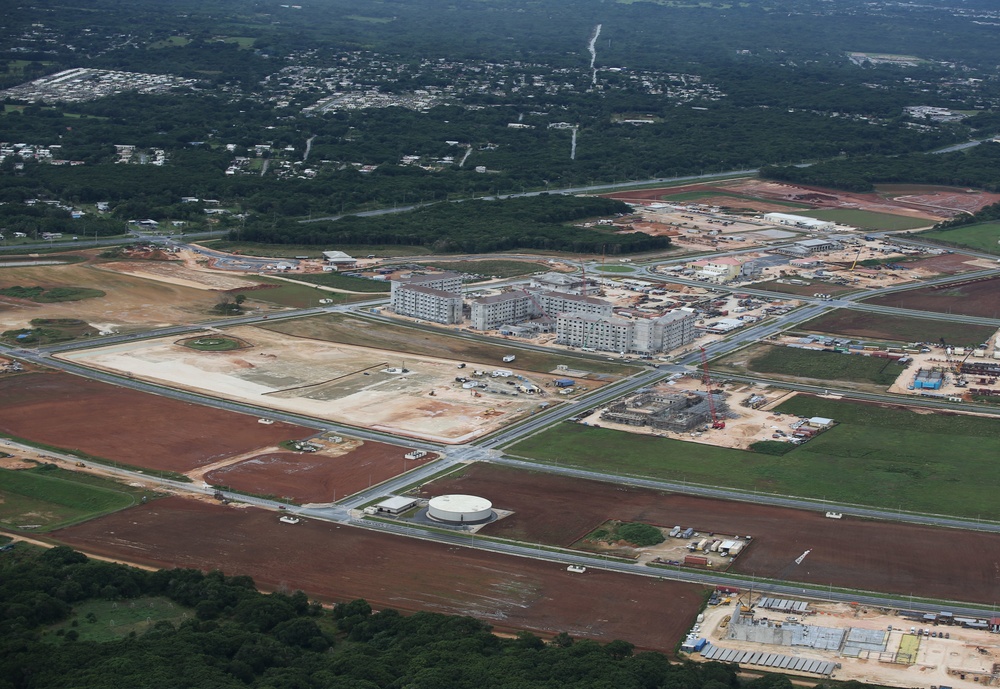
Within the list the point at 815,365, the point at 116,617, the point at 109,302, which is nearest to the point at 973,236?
the point at 815,365

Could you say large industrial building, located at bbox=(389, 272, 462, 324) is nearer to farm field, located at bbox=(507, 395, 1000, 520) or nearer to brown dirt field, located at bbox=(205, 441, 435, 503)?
farm field, located at bbox=(507, 395, 1000, 520)

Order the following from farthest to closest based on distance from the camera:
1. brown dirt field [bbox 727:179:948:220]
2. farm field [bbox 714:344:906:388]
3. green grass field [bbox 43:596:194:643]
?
brown dirt field [bbox 727:179:948:220], farm field [bbox 714:344:906:388], green grass field [bbox 43:596:194:643]

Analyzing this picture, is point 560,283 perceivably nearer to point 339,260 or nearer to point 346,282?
point 346,282

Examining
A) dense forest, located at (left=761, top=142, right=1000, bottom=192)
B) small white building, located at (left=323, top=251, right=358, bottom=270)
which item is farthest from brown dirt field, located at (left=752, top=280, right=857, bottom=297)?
dense forest, located at (left=761, top=142, right=1000, bottom=192)

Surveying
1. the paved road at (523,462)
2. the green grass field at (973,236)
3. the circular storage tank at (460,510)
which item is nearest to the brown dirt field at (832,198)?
the green grass field at (973,236)

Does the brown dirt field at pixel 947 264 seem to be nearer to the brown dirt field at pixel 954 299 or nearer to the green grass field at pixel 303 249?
the brown dirt field at pixel 954 299
